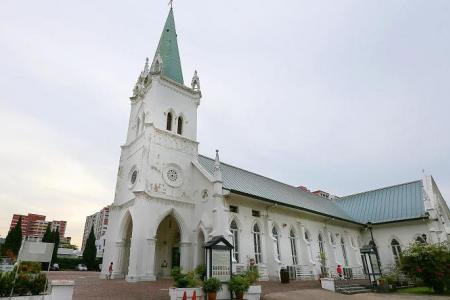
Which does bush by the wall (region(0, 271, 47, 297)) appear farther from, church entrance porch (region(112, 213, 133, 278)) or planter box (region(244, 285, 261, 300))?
church entrance porch (region(112, 213, 133, 278))

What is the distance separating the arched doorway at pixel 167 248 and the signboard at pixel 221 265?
33.0 feet

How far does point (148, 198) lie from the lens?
66.8ft

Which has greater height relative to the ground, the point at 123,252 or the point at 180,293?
the point at 123,252

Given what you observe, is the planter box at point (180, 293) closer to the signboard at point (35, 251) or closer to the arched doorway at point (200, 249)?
the signboard at point (35, 251)

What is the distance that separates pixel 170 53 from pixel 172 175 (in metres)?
13.8

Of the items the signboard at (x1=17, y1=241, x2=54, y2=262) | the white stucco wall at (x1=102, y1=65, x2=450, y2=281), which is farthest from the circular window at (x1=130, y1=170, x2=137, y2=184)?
the signboard at (x1=17, y1=241, x2=54, y2=262)

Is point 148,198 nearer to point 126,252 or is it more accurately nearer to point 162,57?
point 126,252

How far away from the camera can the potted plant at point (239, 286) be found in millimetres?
12695

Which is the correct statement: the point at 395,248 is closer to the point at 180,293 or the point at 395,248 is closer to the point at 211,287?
the point at 211,287

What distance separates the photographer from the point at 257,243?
73.9ft

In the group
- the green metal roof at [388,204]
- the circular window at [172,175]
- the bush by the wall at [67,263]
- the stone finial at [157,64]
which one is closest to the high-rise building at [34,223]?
the bush by the wall at [67,263]

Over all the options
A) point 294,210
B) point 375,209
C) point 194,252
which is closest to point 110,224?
point 194,252

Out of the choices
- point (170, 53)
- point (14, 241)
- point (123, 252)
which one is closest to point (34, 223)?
point (14, 241)

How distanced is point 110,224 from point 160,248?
15.1ft
